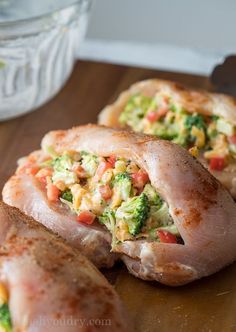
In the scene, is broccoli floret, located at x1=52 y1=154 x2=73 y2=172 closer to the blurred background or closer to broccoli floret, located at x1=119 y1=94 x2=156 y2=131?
broccoli floret, located at x1=119 y1=94 x2=156 y2=131

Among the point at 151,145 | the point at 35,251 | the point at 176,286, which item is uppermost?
the point at 151,145

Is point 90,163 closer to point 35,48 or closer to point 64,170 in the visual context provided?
point 64,170

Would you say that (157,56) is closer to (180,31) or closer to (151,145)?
(180,31)

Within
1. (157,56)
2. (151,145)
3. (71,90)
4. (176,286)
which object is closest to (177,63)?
(157,56)

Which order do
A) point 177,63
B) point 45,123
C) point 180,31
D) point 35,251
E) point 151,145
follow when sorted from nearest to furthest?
point 35,251, point 151,145, point 45,123, point 177,63, point 180,31

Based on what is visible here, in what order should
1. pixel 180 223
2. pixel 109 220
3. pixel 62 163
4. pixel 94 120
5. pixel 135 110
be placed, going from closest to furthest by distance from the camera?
pixel 180 223, pixel 109 220, pixel 62 163, pixel 135 110, pixel 94 120

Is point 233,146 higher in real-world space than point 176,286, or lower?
higher

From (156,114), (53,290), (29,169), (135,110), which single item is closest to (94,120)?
(135,110)
